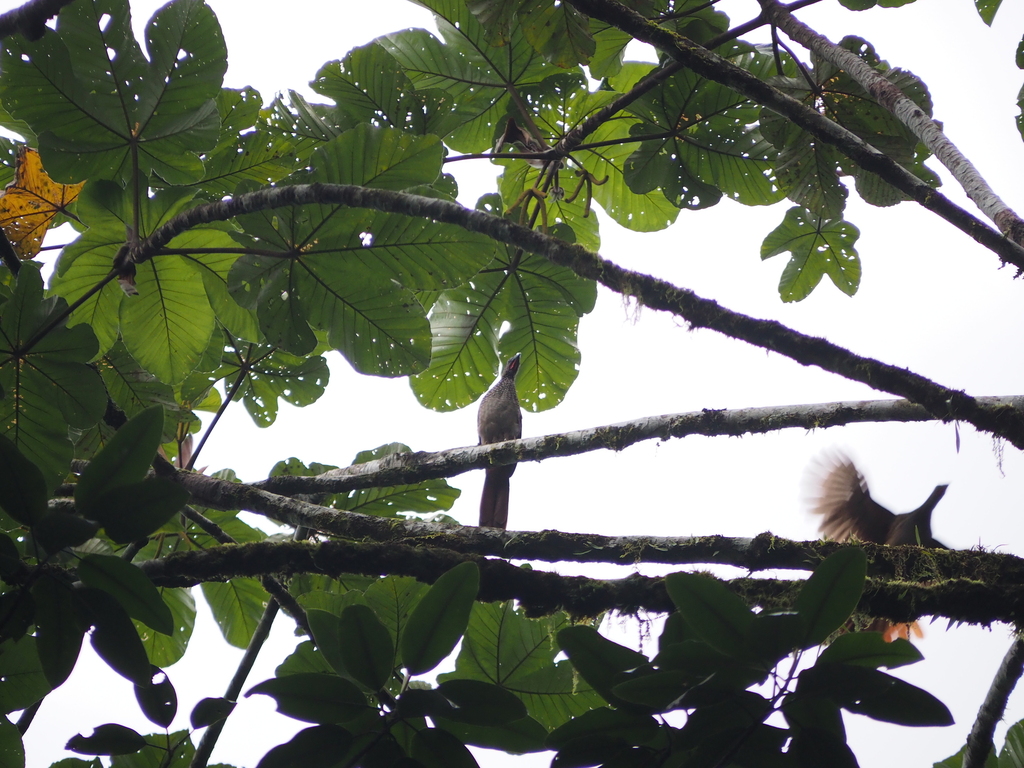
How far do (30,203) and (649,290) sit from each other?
9.71 ft

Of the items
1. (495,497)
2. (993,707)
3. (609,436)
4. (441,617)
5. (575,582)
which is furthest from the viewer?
(495,497)

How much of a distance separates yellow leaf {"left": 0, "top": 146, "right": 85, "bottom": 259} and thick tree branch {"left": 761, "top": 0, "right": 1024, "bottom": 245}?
10.3ft

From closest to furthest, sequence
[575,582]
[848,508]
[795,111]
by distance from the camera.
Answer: [575,582]
[795,111]
[848,508]

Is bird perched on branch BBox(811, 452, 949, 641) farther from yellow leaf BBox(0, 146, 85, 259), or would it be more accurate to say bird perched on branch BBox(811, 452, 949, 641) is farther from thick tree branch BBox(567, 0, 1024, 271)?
yellow leaf BBox(0, 146, 85, 259)

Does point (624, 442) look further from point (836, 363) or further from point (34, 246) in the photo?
point (34, 246)

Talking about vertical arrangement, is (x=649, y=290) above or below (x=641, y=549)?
above

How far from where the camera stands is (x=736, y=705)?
1.07 metres

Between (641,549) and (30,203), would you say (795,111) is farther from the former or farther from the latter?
(30,203)

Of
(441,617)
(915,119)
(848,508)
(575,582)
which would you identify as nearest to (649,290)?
(575,582)

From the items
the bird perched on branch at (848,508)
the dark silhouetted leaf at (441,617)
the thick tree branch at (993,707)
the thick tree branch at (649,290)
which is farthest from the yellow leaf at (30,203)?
the thick tree branch at (993,707)

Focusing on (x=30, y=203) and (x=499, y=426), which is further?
(x=499, y=426)

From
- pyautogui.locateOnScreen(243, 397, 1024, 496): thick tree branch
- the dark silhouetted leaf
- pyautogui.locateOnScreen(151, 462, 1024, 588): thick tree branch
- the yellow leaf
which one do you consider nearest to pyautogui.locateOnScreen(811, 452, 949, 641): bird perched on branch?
pyautogui.locateOnScreen(243, 397, 1024, 496): thick tree branch

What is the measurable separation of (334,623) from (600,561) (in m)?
1.00

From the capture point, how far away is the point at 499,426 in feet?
16.5
